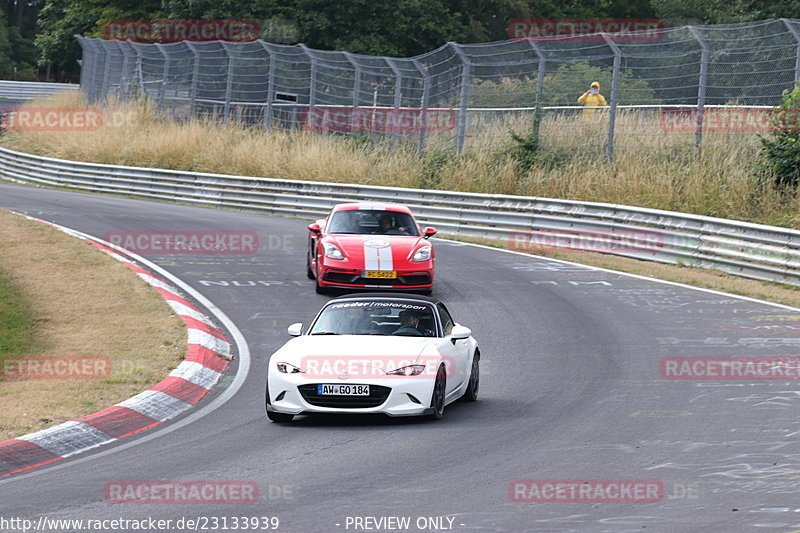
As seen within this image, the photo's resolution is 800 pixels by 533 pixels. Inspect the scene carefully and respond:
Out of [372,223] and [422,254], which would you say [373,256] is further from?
[372,223]

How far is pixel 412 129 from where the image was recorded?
31.4 metres

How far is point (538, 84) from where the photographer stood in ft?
91.0

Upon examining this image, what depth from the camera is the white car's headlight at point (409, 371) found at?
10.4 metres

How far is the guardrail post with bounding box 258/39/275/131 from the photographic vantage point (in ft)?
113

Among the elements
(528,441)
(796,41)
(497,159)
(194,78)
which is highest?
(796,41)

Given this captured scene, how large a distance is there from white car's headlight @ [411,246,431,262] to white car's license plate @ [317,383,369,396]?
25.1 ft

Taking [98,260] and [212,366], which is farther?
Result: [98,260]

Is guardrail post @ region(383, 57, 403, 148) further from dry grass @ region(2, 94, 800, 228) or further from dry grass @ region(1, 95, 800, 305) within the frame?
dry grass @ region(2, 94, 800, 228)

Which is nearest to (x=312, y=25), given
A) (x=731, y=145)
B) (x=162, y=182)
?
(x=162, y=182)

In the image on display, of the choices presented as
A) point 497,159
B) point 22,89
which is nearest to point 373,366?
point 497,159

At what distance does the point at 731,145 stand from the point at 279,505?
1946cm

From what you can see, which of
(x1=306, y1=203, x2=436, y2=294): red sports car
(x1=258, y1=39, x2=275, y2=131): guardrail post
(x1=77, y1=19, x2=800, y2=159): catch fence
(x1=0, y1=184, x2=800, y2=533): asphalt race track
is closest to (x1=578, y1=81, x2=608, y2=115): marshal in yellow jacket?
(x1=77, y1=19, x2=800, y2=159): catch fence

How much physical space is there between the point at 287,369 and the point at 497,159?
19.5 meters

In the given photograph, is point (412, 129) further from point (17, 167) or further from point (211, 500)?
point (211, 500)
